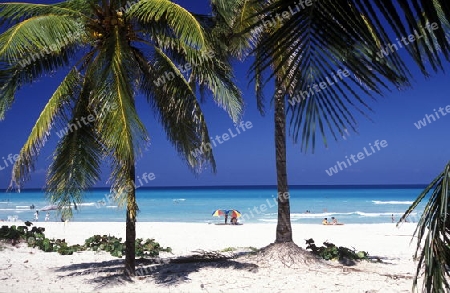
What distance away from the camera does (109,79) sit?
703cm

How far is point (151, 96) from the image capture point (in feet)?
29.0

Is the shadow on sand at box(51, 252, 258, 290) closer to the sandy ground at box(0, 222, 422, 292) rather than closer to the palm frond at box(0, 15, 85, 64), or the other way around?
the sandy ground at box(0, 222, 422, 292)

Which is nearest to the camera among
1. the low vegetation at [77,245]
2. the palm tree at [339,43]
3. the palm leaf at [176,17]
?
the palm tree at [339,43]

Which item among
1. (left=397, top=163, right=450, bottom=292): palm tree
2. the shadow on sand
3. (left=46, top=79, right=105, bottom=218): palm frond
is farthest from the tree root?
(left=397, top=163, right=450, bottom=292): palm tree

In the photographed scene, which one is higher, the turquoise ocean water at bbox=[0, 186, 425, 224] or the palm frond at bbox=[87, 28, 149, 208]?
the palm frond at bbox=[87, 28, 149, 208]

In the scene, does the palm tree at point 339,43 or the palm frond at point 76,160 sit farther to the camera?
the palm frond at point 76,160

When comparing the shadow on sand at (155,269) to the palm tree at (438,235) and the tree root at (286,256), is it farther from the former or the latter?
the palm tree at (438,235)

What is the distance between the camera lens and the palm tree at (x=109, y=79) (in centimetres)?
712

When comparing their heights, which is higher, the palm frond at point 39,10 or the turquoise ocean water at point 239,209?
the palm frond at point 39,10

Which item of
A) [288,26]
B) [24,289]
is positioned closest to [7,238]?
[24,289]

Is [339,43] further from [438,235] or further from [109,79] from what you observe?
[109,79]

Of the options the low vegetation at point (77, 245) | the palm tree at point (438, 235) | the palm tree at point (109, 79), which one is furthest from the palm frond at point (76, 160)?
the palm tree at point (438, 235)

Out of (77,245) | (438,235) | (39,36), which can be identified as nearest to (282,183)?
(39,36)

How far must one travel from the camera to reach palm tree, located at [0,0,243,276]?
712cm
